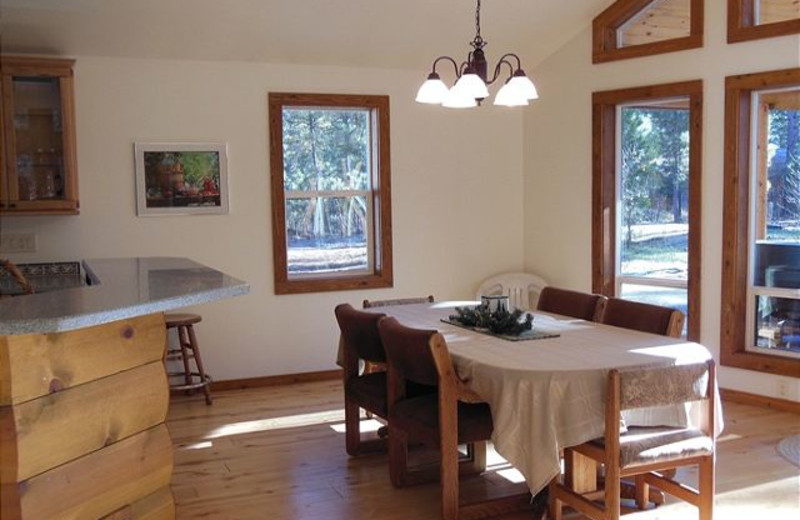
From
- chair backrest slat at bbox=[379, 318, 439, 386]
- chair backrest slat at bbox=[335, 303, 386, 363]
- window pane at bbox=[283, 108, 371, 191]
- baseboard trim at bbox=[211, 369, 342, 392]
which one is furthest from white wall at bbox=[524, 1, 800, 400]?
chair backrest slat at bbox=[379, 318, 439, 386]

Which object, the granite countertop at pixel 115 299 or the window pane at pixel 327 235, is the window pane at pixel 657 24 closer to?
the window pane at pixel 327 235

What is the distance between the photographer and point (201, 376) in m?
5.21

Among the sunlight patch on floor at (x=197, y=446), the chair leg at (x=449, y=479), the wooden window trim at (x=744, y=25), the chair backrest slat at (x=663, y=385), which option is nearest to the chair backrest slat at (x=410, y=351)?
the chair leg at (x=449, y=479)

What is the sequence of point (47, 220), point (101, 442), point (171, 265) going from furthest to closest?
point (47, 220)
point (171, 265)
point (101, 442)

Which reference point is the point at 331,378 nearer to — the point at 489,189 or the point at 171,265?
the point at 489,189

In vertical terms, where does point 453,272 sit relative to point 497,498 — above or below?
above

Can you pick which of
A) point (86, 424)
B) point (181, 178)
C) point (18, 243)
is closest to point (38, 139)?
point (18, 243)

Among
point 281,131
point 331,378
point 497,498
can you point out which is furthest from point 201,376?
point 497,498

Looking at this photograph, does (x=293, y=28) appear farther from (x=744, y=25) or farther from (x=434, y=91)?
(x=744, y=25)

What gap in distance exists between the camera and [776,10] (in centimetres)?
471

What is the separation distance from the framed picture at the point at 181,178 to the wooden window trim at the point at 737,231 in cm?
330

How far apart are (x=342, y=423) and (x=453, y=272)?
189 centimetres

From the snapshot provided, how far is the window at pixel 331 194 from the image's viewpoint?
18.7 feet

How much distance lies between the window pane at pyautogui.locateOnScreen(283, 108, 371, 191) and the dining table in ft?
9.32
